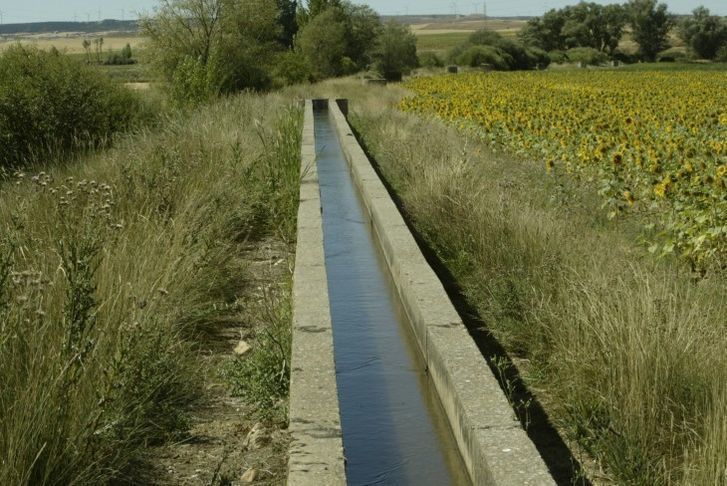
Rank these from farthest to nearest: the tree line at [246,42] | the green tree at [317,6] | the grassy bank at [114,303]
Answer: the green tree at [317,6] → the tree line at [246,42] → the grassy bank at [114,303]

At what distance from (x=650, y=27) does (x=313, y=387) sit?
8243cm

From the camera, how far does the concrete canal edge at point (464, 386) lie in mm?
3943

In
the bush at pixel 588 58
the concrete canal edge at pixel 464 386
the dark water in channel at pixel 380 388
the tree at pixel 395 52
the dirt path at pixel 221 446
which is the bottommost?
the dark water in channel at pixel 380 388

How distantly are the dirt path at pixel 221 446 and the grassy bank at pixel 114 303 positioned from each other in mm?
93

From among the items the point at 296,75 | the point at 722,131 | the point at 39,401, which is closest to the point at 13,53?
the point at 722,131

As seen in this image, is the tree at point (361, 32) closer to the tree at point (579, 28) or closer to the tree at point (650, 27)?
the tree at point (579, 28)

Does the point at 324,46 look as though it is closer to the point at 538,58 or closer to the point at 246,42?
the point at 246,42

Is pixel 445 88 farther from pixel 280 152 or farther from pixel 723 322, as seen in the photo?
pixel 723 322

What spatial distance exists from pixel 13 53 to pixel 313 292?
10.9m

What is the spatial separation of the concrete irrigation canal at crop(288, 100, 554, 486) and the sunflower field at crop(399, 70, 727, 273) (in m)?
1.72

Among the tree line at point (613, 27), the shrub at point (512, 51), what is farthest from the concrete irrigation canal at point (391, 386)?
the tree line at point (613, 27)

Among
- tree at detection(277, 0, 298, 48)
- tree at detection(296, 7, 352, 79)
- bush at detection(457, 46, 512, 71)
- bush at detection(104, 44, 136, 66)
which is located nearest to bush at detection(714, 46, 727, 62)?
bush at detection(457, 46, 512, 71)

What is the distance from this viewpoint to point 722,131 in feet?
41.5

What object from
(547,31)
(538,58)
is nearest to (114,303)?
(538,58)
